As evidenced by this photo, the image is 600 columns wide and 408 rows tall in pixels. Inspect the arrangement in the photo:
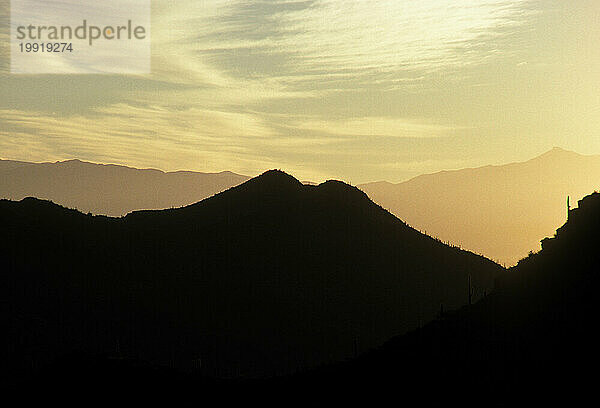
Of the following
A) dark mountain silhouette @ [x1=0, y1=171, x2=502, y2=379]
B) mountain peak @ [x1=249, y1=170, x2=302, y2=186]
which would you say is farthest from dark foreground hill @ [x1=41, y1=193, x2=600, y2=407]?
mountain peak @ [x1=249, y1=170, x2=302, y2=186]

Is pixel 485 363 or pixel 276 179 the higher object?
pixel 276 179

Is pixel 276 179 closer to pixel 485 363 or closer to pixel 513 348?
pixel 485 363

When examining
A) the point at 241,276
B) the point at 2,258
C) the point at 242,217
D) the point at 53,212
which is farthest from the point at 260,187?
the point at 2,258

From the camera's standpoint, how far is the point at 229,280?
123 m

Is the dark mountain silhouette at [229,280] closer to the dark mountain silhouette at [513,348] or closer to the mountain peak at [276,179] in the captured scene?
the mountain peak at [276,179]

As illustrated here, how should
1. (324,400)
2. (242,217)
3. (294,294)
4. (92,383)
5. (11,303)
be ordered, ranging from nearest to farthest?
(324,400), (92,383), (11,303), (294,294), (242,217)

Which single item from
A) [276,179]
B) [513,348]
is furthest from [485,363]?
[276,179]

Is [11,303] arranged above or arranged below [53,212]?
below

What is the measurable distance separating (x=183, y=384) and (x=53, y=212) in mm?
76079

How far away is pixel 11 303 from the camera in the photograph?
103438 mm

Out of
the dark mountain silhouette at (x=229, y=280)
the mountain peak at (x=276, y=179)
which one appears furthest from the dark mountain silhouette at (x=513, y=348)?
the mountain peak at (x=276, y=179)

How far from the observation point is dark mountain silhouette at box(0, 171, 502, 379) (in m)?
104

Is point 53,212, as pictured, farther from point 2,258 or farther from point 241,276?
point 241,276

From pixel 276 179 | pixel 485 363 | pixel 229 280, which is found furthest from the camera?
pixel 276 179
